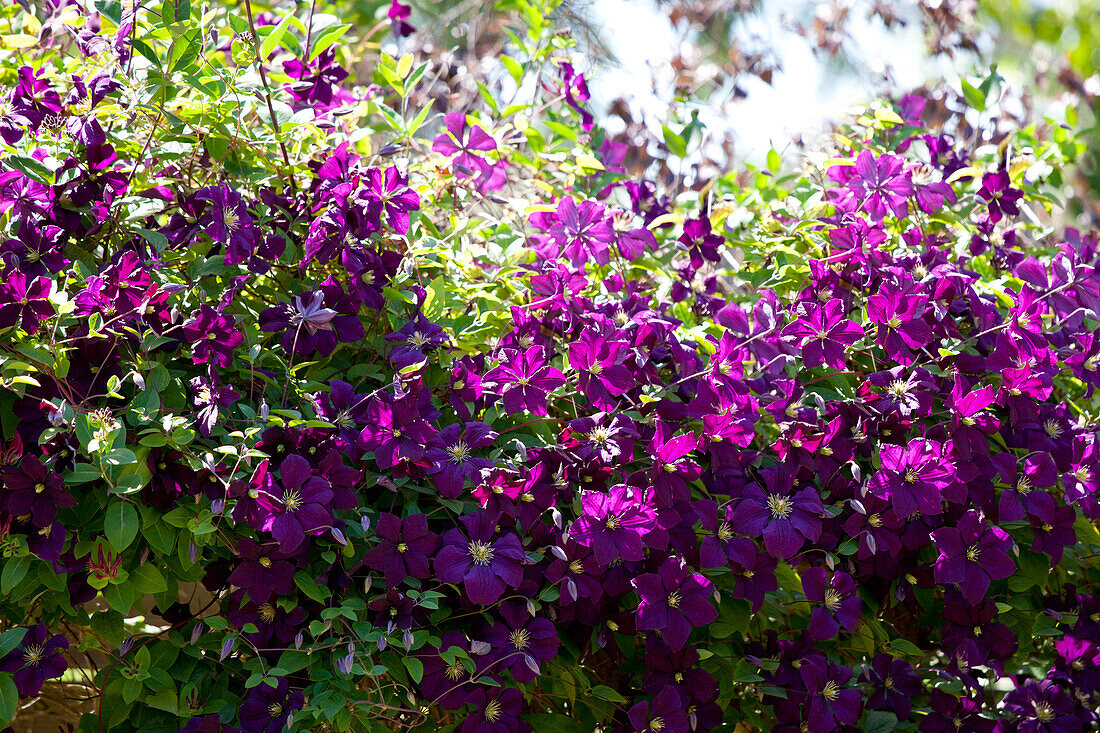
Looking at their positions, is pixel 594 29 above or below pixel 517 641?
above

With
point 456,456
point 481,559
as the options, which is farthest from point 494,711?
point 456,456

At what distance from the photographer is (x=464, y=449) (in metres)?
1.31

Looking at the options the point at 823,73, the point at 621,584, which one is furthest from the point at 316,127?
the point at 823,73

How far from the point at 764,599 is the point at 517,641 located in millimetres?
410

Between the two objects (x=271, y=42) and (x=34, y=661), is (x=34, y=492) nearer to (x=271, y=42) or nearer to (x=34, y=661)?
(x=34, y=661)

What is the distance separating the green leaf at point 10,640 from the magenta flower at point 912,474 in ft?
3.91

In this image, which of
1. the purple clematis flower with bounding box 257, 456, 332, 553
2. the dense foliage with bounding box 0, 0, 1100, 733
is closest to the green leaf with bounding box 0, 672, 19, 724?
the dense foliage with bounding box 0, 0, 1100, 733

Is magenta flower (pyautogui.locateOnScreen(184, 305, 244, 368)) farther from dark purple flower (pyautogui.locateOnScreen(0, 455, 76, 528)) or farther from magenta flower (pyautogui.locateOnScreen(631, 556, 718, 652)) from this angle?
magenta flower (pyautogui.locateOnScreen(631, 556, 718, 652))

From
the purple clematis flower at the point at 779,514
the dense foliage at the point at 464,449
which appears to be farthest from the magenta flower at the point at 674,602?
the purple clematis flower at the point at 779,514

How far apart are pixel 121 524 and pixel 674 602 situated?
0.75m

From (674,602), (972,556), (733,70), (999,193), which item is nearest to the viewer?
(674,602)

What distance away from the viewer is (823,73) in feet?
18.2

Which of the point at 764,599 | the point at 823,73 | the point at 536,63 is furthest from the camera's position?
the point at 823,73

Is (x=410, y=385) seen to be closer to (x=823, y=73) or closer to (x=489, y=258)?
(x=489, y=258)
